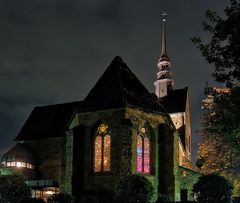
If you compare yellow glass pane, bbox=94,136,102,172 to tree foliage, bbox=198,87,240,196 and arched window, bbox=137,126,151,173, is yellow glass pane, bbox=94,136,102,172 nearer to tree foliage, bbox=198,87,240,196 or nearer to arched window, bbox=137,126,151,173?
arched window, bbox=137,126,151,173

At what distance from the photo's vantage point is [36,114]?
5659 cm

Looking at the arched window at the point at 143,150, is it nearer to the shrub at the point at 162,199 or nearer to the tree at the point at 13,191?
the shrub at the point at 162,199

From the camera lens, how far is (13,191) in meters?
33.2

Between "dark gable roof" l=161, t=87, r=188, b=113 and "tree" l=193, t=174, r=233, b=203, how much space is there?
44.7 m

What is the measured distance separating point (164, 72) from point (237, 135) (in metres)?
58.5

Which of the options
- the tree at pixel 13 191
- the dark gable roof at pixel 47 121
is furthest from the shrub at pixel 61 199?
the dark gable roof at pixel 47 121

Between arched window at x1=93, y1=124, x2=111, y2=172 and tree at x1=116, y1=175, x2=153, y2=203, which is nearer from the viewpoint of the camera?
tree at x1=116, y1=175, x2=153, y2=203

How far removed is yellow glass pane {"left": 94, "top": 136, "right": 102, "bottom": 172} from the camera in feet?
121

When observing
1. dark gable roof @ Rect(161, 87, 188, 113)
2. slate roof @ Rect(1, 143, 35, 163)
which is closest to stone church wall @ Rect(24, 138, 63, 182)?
slate roof @ Rect(1, 143, 35, 163)

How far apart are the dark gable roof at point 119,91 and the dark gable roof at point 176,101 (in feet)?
108

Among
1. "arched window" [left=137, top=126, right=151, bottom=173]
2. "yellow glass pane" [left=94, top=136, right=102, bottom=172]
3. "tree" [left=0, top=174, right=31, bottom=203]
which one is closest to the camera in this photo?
"tree" [left=0, top=174, right=31, bottom=203]

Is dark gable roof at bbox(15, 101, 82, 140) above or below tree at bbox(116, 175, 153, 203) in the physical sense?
above

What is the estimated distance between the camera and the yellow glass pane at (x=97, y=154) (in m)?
37.0

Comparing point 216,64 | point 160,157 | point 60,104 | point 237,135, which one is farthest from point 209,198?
point 60,104
